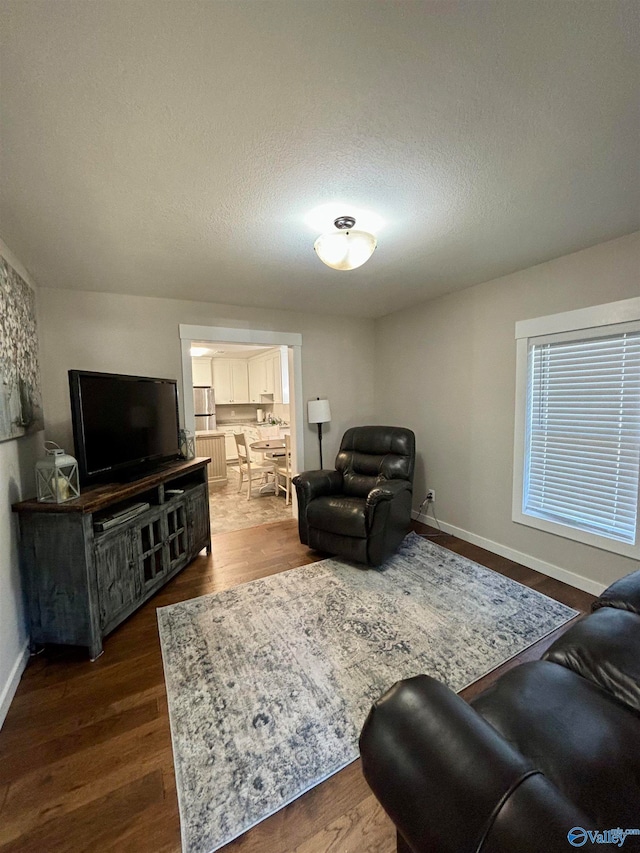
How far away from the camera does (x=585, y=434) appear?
2479mm

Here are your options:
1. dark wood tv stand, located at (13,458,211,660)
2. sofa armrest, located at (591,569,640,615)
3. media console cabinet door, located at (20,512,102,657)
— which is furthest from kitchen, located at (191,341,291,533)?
sofa armrest, located at (591,569,640,615)

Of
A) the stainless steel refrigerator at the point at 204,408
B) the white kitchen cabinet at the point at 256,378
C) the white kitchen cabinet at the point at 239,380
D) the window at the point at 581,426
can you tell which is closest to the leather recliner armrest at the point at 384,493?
the window at the point at 581,426

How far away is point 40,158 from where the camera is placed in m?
1.38

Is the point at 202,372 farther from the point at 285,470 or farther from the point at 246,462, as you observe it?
the point at 285,470

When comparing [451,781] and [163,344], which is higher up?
[163,344]

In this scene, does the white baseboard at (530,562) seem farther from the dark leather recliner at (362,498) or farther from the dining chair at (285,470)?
the dining chair at (285,470)

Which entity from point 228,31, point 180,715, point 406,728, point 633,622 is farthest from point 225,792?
point 228,31

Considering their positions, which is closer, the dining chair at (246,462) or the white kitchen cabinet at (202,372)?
the dining chair at (246,462)

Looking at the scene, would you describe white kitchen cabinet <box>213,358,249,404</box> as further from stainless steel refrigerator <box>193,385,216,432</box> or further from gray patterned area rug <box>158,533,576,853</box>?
gray patterned area rug <box>158,533,576,853</box>

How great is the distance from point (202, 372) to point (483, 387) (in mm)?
5386

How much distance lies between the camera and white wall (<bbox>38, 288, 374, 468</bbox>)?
9.39ft

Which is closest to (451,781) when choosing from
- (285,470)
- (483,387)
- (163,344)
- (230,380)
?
(483,387)

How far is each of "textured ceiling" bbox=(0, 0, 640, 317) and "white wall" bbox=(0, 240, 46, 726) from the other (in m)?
1.00

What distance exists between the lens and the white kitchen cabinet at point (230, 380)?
7.00 meters
